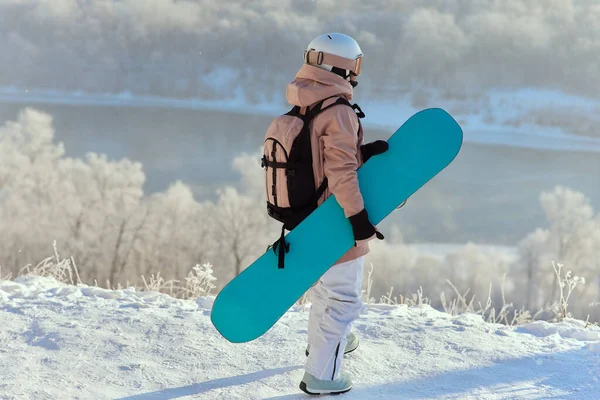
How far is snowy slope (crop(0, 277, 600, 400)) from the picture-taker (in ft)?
8.21

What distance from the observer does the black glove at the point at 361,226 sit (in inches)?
88.0

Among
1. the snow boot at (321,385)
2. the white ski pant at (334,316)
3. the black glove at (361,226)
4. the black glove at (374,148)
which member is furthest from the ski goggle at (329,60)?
the snow boot at (321,385)

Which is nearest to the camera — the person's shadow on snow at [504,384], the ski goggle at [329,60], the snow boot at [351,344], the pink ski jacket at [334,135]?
the pink ski jacket at [334,135]

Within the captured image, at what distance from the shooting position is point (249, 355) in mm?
2793

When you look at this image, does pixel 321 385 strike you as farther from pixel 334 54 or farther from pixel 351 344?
pixel 334 54

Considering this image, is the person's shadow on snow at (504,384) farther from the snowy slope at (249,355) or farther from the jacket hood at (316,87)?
the jacket hood at (316,87)

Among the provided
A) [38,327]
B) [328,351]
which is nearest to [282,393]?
[328,351]

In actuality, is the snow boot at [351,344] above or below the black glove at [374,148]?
below

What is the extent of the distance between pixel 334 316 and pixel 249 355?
58cm

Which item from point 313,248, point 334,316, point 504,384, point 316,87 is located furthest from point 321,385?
point 316,87

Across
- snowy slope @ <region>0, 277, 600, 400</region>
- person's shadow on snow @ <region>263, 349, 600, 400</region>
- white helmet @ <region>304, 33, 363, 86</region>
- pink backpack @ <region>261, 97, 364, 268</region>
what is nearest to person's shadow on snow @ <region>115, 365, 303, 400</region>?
snowy slope @ <region>0, 277, 600, 400</region>

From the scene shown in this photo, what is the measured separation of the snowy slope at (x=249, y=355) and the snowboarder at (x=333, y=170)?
19 cm

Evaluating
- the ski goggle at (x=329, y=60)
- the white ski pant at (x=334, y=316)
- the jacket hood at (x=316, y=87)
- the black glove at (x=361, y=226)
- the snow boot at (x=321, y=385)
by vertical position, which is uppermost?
the ski goggle at (x=329, y=60)

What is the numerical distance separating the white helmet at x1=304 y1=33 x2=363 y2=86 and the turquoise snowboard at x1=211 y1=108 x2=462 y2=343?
1.12 ft
